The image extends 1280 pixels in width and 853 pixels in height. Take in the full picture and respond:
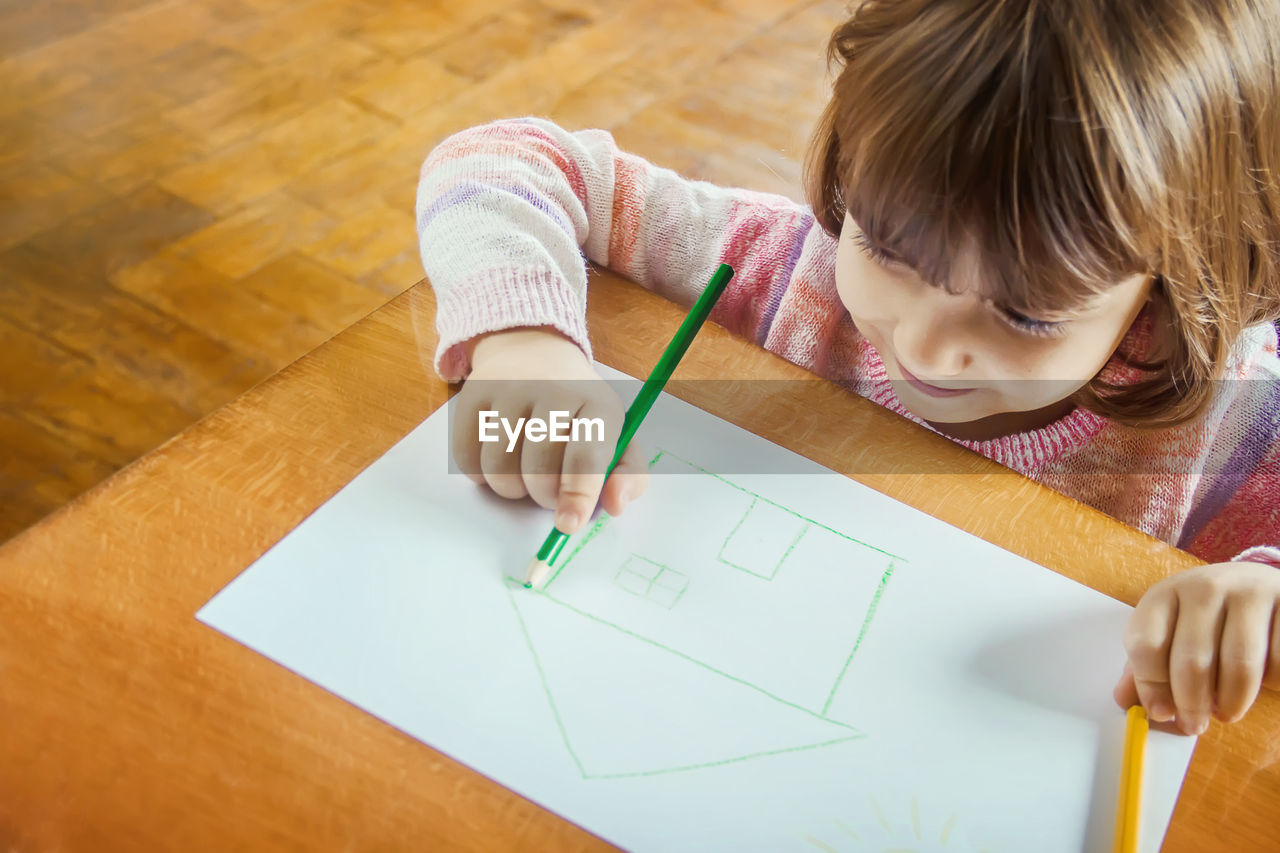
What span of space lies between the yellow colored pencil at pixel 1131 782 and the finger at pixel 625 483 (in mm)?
231

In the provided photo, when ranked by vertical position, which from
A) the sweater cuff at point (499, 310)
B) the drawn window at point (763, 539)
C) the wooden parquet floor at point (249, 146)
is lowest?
the wooden parquet floor at point (249, 146)

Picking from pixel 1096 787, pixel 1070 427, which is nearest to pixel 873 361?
pixel 1070 427

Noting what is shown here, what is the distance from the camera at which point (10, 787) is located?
1.08 ft

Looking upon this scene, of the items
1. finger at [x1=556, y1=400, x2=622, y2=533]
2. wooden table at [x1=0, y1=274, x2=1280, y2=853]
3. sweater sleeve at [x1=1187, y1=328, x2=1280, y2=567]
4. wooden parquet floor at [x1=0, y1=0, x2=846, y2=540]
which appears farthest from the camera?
wooden parquet floor at [x1=0, y1=0, x2=846, y2=540]

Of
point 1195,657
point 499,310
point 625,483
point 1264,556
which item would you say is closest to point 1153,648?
point 1195,657

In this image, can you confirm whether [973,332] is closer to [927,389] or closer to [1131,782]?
[927,389]

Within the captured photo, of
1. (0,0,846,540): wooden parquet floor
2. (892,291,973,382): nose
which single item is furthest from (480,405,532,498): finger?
(0,0,846,540): wooden parquet floor

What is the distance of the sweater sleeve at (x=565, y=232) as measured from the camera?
52cm

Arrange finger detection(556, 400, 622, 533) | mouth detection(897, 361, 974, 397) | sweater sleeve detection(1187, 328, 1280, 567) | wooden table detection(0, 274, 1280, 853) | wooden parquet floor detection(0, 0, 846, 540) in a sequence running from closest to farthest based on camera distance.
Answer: wooden table detection(0, 274, 1280, 853) → finger detection(556, 400, 622, 533) → mouth detection(897, 361, 974, 397) → sweater sleeve detection(1187, 328, 1280, 567) → wooden parquet floor detection(0, 0, 846, 540)

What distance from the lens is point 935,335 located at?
1.55ft

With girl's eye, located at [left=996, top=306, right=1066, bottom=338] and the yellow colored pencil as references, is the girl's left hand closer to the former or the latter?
the yellow colored pencil

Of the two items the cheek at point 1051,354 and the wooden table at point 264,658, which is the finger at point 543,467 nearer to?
the wooden table at point 264,658

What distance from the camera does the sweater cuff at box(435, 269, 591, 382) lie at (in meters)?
0.50

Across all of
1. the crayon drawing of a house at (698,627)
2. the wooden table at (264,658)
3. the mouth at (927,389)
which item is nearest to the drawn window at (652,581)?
the crayon drawing of a house at (698,627)
